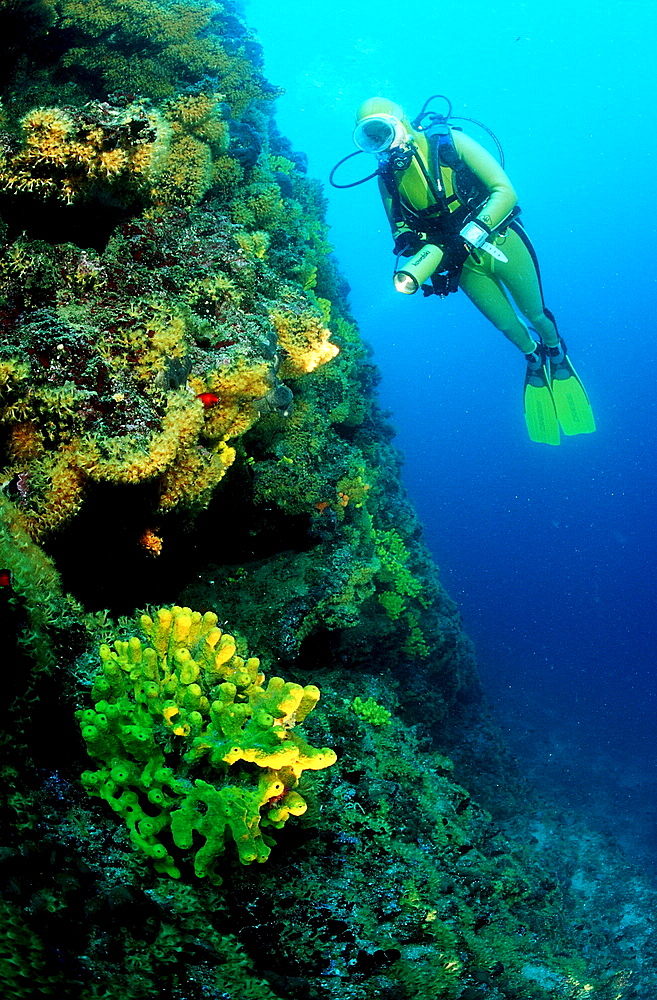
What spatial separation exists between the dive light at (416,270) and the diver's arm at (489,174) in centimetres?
88

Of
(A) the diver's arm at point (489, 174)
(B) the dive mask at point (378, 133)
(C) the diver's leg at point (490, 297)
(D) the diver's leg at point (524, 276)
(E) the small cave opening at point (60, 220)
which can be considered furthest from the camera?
(C) the diver's leg at point (490, 297)

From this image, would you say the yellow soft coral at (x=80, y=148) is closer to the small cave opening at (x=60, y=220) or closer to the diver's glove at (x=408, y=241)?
the small cave opening at (x=60, y=220)

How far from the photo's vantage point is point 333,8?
2223 inches

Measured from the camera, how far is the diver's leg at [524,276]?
6805mm

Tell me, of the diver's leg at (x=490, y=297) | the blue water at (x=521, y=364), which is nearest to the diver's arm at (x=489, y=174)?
the diver's leg at (x=490, y=297)

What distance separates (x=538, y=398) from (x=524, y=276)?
1.75 metres

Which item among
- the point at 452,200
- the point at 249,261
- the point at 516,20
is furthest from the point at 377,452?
the point at 516,20

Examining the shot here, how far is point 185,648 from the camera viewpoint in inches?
73.0

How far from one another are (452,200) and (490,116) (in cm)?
10136

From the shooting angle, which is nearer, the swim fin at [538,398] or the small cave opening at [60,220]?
the small cave opening at [60,220]

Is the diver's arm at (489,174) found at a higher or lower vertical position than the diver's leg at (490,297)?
lower

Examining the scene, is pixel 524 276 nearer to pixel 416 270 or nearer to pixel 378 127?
pixel 416 270

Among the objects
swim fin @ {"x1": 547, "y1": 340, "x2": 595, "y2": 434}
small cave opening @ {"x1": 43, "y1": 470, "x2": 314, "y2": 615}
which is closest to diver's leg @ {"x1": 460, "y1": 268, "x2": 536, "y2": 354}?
swim fin @ {"x1": 547, "y1": 340, "x2": 595, "y2": 434}

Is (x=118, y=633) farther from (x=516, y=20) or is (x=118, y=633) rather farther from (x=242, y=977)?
(x=516, y=20)
